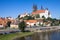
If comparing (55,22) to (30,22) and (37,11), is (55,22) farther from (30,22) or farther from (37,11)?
(37,11)

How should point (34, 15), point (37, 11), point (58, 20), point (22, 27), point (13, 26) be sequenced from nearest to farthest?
point (22, 27) < point (13, 26) < point (58, 20) < point (34, 15) < point (37, 11)

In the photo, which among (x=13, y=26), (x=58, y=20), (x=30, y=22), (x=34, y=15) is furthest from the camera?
(x=34, y=15)

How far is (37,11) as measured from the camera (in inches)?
5477

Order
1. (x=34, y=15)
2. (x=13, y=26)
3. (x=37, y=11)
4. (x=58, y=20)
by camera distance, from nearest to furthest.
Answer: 1. (x=13, y=26)
2. (x=58, y=20)
3. (x=34, y=15)
4. (x=37, y=11)

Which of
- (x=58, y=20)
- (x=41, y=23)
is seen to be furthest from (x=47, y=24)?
(x=58, y=20)

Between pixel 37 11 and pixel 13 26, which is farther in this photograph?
pixel 37 11

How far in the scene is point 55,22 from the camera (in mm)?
112250

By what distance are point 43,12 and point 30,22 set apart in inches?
1122

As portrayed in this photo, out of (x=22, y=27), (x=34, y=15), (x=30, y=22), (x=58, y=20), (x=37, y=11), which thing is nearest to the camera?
(x=22, y=27)

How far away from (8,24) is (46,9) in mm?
47054

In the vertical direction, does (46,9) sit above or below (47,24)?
above

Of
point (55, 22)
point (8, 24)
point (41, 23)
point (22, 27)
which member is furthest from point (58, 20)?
point (22, 27)

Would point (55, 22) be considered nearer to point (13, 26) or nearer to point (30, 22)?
point (30, 22)

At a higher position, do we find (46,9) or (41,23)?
(46,9)
